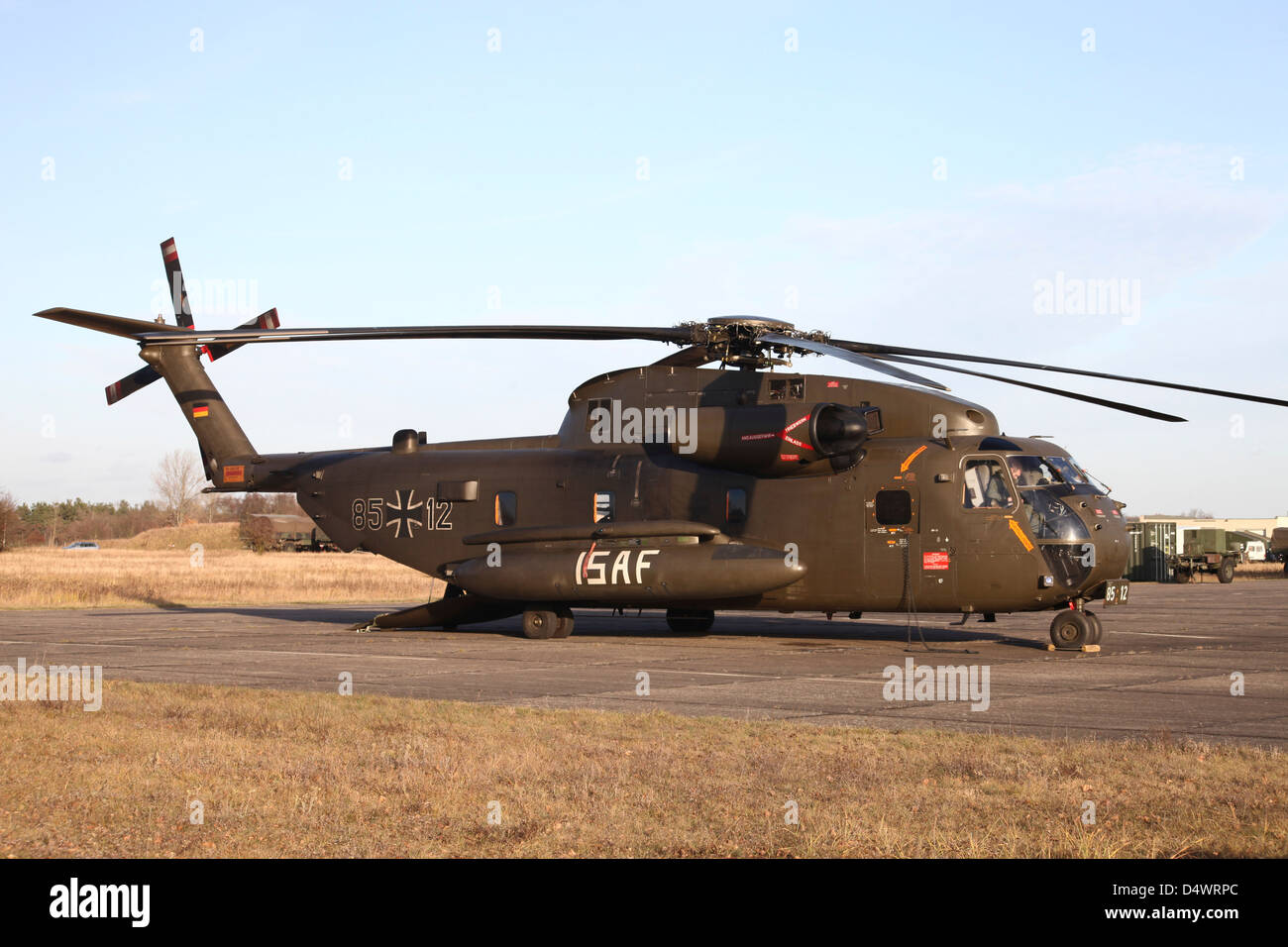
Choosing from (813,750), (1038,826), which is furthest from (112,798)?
(1038,826)

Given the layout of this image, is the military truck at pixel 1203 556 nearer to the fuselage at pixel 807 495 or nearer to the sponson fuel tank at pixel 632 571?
the fuselage at pixel 807 495

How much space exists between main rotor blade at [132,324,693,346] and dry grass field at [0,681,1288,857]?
25.8 ft

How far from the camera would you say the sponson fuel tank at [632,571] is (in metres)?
19.7

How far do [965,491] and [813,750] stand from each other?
10286 mm

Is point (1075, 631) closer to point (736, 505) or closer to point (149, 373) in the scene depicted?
point (736, 505)

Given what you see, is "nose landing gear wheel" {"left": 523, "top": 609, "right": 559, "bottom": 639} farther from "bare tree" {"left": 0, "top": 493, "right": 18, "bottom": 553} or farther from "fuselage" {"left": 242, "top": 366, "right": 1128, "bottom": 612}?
"bare tree" {"left": 0, "top": 493, "right": 18, "bottom": 553}

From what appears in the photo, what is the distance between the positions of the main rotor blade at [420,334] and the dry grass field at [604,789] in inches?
309

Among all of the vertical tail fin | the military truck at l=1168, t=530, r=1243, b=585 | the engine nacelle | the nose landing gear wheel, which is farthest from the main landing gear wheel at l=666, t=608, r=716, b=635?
the military truck at l=1168, t=530, r=1243, b=585

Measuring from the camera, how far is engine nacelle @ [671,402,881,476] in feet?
62.7

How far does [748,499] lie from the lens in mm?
20453

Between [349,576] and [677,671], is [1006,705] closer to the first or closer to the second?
[677,671]

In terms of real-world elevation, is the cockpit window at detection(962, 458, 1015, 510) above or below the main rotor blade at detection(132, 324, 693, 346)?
below

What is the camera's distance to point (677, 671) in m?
16.2

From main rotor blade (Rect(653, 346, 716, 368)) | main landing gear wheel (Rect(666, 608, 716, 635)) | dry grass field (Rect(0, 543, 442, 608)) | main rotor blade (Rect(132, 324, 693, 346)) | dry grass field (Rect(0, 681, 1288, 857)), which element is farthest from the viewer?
dry grass field (Rect(0, 543, 442, 608))
